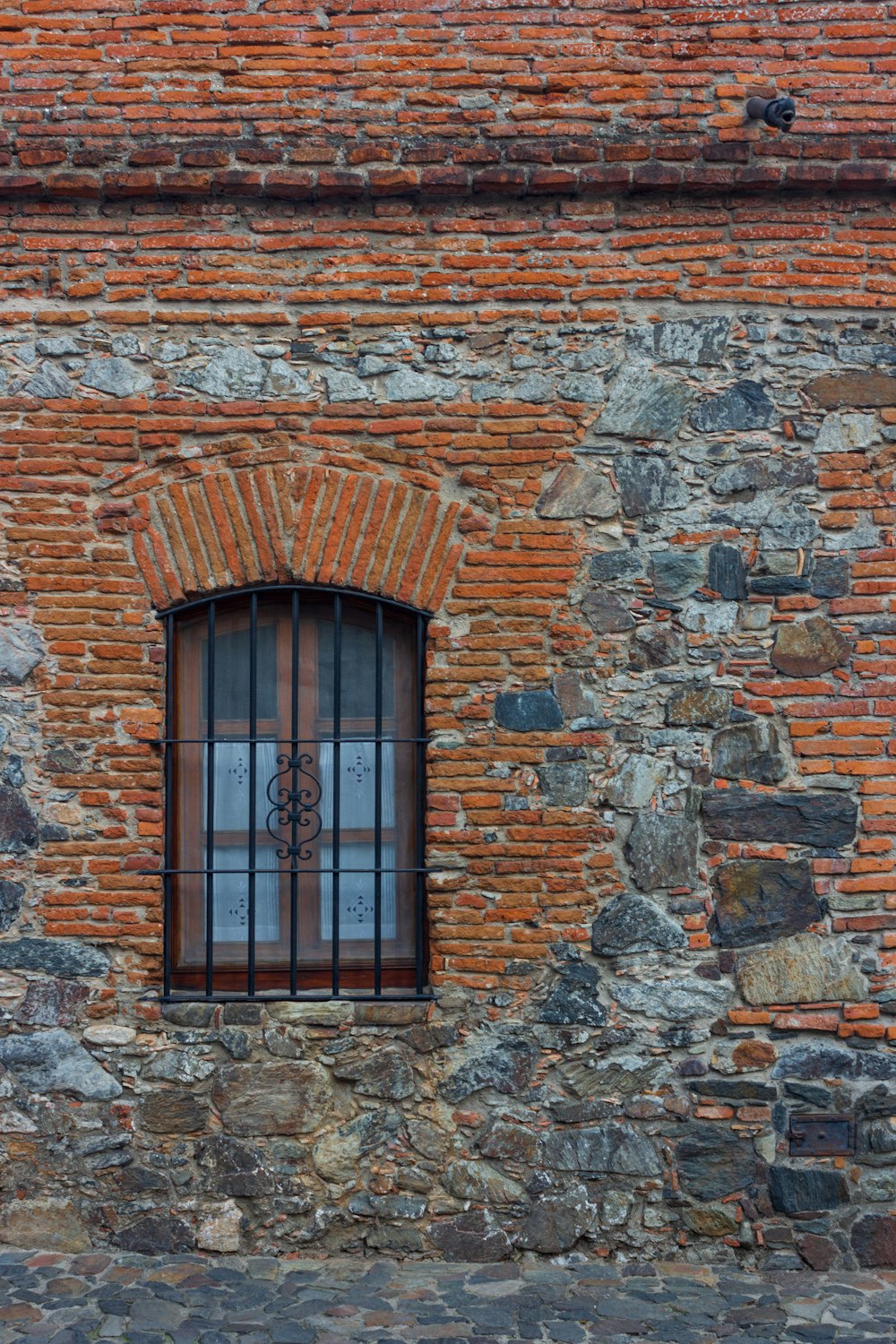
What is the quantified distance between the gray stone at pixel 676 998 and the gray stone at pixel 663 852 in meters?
0.37

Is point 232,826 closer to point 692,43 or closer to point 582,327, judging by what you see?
point 582,327

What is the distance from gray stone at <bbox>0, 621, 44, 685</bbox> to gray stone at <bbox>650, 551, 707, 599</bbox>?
2.38 m

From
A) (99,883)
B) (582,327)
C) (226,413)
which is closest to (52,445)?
(226,413)

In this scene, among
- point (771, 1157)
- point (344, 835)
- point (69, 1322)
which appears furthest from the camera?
point (344, 835)

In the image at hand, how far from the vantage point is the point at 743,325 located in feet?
14.3

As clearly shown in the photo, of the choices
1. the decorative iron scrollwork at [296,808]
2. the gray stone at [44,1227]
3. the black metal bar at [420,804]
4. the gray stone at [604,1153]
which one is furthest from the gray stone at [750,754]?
the gray stone at [44,1227]

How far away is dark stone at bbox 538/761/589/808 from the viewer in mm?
4258

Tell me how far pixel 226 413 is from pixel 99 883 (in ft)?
6.12

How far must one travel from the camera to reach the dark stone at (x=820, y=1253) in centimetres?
412

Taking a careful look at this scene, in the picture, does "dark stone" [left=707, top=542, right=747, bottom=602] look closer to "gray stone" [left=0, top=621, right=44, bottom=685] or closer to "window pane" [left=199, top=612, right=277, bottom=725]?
"window pane" [left=199, top=612, right=277, bottom=725]

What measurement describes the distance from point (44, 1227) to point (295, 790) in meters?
1.85

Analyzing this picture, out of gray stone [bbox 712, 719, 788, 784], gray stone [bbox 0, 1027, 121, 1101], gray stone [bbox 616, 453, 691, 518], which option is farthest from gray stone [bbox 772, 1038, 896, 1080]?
gray stone [bbox 0, 1027, 121, 1101]

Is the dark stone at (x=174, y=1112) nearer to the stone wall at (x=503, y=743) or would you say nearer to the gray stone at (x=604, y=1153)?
the stone wall at (x=503, y=743)

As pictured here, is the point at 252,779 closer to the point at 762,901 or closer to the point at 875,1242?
the point at 762,901
